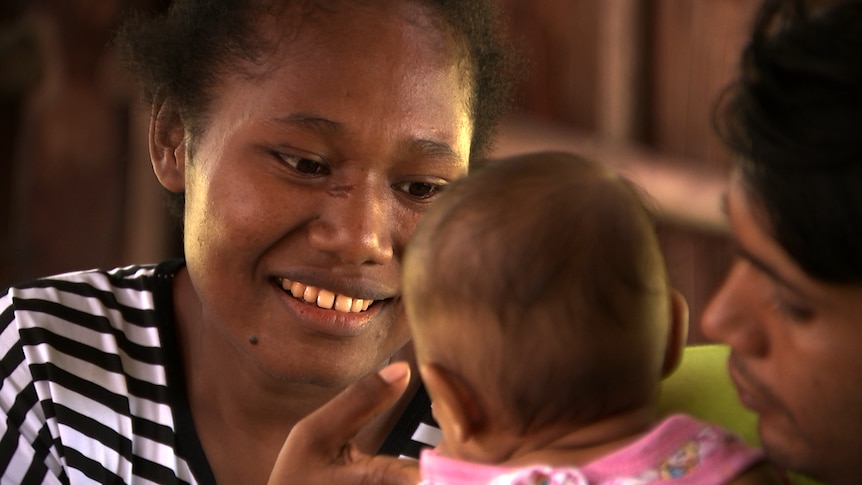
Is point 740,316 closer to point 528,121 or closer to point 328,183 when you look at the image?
point 328,183

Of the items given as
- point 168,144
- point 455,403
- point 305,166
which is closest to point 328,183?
point 305,166

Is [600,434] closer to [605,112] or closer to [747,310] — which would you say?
[747,310]

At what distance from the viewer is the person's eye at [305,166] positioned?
6.20ft

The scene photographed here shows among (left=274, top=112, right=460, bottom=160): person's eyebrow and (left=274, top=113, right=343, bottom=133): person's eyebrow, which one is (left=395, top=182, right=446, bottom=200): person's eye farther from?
(left=274, top=113, right=343, bottom=133): person's eyebrow

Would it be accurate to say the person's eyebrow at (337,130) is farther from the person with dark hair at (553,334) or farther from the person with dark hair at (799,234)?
the person with dark hair at (799,234)

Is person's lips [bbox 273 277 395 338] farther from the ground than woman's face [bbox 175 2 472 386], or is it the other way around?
woman's face [bbox 175 2 472 386]

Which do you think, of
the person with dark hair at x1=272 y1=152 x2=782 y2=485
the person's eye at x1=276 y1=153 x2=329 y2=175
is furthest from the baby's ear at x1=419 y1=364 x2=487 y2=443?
the person's eye at x1=276 y1=153 x2=329 y2=175

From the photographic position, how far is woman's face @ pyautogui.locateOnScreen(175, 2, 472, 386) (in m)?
1.86

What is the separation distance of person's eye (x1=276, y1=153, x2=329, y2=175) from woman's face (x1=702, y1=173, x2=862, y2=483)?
0.79m

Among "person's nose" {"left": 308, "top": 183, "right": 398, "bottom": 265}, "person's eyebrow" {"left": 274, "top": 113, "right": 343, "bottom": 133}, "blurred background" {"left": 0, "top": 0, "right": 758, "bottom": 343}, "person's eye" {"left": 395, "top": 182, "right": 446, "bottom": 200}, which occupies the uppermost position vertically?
"blurred background" {"left": 0, "top": 0, "right": 758, "bottom": 343}

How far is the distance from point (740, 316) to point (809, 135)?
8.3 inches

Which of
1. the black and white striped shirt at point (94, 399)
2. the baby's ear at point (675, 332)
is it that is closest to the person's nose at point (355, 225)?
the black and white striped shirt at point (94, 399)

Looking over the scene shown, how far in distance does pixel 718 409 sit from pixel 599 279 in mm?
Result: 372

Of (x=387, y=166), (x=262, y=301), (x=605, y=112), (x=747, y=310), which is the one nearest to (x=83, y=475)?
(x=262, y=301)
